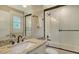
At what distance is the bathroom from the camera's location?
1.32 metres

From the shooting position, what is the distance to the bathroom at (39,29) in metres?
1.32

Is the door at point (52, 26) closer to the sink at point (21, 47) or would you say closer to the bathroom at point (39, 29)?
the bathroom at point (39, 29)

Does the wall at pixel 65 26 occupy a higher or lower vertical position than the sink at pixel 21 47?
higher

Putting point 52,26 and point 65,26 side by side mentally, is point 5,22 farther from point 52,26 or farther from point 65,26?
point 65,26

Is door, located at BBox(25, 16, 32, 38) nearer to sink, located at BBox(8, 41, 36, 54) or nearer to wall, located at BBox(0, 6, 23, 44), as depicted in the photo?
sink, located at BBox(8, 41, 36, 54)

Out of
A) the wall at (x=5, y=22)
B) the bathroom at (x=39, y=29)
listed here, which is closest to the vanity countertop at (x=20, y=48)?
the bathroom at (x=39, y=29)

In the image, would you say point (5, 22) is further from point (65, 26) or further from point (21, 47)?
point (65, 26)

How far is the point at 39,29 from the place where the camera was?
1428mm

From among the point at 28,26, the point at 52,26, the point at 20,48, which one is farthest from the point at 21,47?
the point at 52,26

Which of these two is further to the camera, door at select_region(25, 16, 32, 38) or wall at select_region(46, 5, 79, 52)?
door at select_region(25, 16, 32, 38)

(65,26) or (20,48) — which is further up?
(65,26)

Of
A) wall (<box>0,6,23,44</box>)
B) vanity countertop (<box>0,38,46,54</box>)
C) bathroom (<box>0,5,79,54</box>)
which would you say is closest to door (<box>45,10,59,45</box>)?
bathroom (<box>0,5,79,54</box>)
